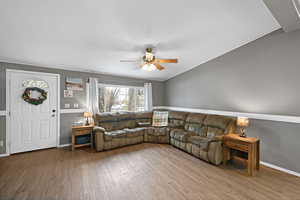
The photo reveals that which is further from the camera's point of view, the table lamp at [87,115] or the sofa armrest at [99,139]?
the table lamp at [87,115]

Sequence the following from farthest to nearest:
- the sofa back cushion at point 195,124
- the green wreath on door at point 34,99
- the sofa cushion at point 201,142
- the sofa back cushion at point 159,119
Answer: the sofa back cushion at point 159,119 < the sofa back cushion at point 195,124 < the green wreath on door at point 34,99 < the sofa cushion at point 201,142

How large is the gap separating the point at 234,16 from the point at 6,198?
4.47 meters

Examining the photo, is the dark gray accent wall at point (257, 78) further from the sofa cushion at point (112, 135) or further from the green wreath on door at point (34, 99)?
the green wreath on door at point (34, 99)

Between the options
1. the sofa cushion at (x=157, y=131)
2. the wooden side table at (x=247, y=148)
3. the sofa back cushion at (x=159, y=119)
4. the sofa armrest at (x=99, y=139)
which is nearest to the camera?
the wooden side table at (x=247, y=148)

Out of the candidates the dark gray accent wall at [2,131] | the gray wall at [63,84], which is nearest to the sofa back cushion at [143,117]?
the gray wall at [63,84]

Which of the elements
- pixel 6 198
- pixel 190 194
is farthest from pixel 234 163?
pixel 6 198

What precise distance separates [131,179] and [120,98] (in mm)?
3197

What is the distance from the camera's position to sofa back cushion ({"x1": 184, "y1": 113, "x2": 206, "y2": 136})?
3627mm

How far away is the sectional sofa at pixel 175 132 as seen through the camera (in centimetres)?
290

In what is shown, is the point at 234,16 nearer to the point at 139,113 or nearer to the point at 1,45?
the point at 139,113

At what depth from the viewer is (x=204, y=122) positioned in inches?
141

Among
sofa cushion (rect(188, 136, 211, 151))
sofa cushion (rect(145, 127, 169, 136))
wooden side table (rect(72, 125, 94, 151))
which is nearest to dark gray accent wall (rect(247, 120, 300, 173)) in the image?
sofa cushion (rect(188, 136, 211, 151))

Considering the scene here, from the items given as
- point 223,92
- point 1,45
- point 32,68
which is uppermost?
point 1,45

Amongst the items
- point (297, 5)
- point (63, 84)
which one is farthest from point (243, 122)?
point (63, 84)
